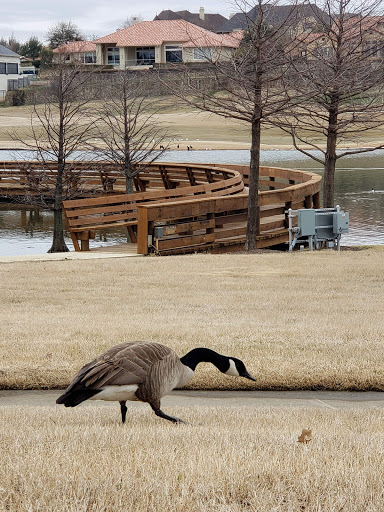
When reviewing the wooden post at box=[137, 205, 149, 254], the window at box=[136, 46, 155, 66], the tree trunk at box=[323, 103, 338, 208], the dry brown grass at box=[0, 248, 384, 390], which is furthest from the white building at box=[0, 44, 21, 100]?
the dry brown grass at box=[0, 248, 384, 390]

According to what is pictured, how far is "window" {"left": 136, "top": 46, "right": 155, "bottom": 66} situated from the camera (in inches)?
4033

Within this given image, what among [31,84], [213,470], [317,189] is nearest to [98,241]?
[317,189]

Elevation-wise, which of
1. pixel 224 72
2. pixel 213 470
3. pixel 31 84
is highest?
pixel 31 84

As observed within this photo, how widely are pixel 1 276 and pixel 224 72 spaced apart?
7.10 meters

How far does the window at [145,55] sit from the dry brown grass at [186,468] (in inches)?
3945

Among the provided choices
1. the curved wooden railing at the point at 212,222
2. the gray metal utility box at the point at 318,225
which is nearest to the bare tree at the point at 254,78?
the curved wooden railing at the point at 212,222

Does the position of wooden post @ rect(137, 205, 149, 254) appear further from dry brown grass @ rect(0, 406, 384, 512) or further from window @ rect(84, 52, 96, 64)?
window @ rect(84, 52, 96, 64)

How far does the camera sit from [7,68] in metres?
98.4

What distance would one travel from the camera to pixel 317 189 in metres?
22.9

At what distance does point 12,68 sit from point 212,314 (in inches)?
3726

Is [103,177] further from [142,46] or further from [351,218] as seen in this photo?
[142,46]

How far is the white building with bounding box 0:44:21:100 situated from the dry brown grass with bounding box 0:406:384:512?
316 ft

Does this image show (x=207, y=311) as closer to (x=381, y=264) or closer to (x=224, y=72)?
(x=381, y=264)

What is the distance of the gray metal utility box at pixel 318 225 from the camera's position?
18.8 m
